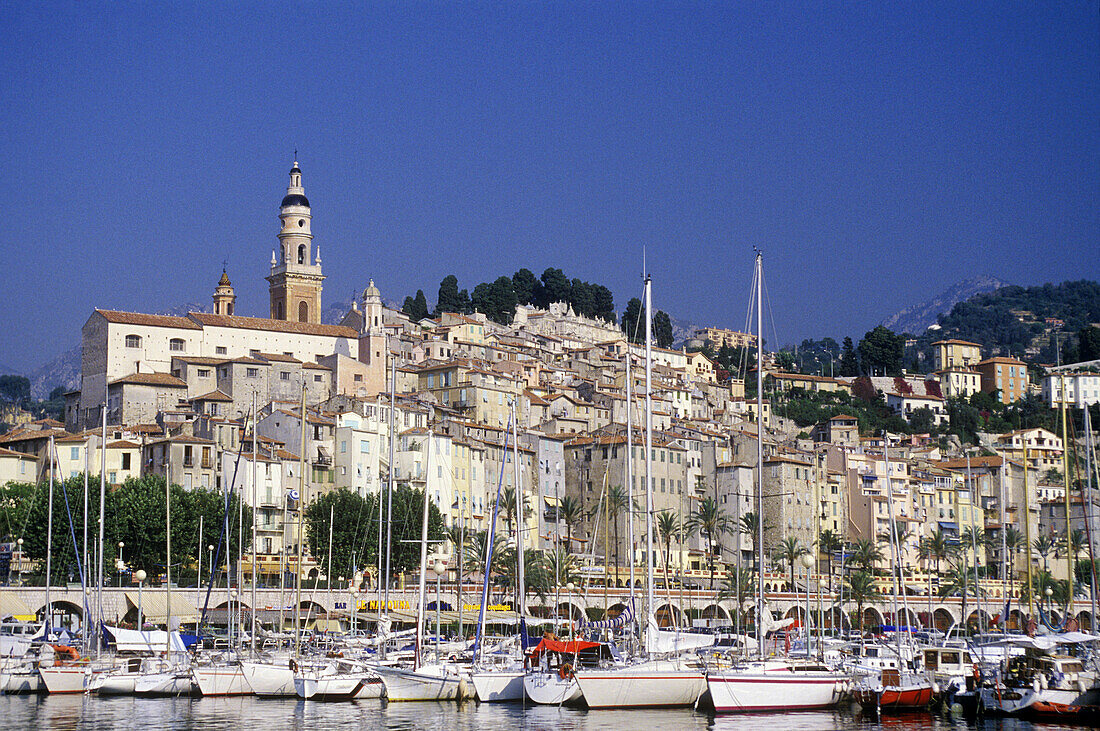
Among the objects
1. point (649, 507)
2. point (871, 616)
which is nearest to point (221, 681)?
point (649, 507)

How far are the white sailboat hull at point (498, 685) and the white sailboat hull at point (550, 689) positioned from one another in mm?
1139

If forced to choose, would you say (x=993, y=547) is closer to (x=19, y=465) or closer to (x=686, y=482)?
(x=686, y=482)

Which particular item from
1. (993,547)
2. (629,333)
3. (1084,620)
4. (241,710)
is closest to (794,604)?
(1084,620)

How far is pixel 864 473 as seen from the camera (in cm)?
11488

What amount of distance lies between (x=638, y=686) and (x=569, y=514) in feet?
165

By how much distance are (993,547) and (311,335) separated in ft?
180

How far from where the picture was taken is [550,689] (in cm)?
4331

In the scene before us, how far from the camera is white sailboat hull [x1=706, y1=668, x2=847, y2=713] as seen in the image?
135ft

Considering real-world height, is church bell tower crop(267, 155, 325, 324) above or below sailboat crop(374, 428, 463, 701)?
above

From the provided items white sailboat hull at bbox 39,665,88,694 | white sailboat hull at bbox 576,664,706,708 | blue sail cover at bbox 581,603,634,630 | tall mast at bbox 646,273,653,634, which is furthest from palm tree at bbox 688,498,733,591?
white sailboat hull at bbox 39,665,88,694

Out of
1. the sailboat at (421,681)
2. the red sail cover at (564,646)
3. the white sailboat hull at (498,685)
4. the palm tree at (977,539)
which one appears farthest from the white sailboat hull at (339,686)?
the palm tree at (977,539)

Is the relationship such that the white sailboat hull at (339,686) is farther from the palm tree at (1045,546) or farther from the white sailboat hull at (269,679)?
the palm tree at (1045,546)

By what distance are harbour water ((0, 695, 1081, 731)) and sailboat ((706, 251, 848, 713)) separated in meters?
0.40

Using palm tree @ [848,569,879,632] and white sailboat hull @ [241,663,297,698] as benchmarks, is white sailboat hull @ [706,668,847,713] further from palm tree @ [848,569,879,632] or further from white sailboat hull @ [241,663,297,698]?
palm tree @ [848,569,879,632]
